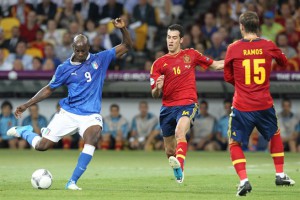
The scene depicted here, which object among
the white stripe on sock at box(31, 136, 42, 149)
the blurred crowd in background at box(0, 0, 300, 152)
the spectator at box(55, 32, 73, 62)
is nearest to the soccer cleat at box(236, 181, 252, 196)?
the white stripe on sock at box(31, 136, 42, 149)

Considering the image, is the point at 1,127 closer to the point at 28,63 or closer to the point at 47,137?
the point at 28,63

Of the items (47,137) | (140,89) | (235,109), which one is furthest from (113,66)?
(235,109)

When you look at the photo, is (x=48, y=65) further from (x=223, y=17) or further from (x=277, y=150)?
(x=277, y=150)

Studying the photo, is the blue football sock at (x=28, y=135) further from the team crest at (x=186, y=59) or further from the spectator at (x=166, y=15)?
the spectator at (x=166, y=15)

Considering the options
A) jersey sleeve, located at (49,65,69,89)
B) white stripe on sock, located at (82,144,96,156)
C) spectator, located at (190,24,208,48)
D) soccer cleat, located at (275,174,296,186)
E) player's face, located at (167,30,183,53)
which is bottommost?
soccer cleat, located at (275,174,296,186)

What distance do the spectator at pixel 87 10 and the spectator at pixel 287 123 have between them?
6.69m

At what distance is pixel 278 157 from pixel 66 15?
1442 centimetres

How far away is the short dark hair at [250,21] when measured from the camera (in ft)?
36.8

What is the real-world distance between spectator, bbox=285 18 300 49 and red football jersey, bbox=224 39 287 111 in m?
11.3

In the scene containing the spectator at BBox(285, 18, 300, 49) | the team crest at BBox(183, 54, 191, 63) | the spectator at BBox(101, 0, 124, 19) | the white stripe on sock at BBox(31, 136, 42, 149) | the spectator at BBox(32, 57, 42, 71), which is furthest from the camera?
the spectator at BBox(101, 0, 124, 19)

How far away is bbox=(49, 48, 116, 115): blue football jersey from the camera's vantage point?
41.8ft

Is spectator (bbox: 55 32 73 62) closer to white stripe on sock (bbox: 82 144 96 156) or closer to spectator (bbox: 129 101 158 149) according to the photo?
spectator (bbox: 129 101 158 149)

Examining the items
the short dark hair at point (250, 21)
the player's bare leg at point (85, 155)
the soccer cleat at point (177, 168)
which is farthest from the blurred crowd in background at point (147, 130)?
the short dark hair at point (250, 21)

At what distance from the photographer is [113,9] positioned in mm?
25578
